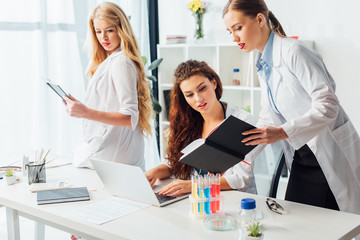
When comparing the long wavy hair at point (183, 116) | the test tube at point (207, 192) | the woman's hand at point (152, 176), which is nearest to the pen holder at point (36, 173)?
the woman's hand at point (152, 176)

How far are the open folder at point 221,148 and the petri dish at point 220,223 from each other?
25 cm

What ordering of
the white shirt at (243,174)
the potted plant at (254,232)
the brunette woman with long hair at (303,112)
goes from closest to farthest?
the potted plant at (254,232), the brunette woman with long hair at (303,112), the white shirt at (243,174)

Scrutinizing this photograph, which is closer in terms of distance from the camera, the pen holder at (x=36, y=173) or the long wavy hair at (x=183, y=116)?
the pen holder at (x=36, y=173)

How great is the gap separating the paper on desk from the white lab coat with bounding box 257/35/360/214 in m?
0.65

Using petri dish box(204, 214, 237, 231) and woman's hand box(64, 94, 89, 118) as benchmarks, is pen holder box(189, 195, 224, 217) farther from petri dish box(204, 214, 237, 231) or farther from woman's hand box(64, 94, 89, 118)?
woman's hand box(64, 94, 89, 118)

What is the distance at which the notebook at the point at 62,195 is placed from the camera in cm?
183

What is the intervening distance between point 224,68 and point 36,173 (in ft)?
7.39

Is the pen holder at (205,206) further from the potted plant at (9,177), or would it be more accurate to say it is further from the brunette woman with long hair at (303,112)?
the potted plant at (9,177)

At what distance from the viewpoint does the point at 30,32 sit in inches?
140

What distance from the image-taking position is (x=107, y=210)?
1.71 metres

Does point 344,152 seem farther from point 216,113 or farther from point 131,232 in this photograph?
point 131,232

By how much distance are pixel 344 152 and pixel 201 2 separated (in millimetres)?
2576

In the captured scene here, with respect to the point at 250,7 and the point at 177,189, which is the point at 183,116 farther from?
the point at 250,7

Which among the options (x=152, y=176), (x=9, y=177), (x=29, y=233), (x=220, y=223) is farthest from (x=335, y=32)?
(x=29, y=233)
